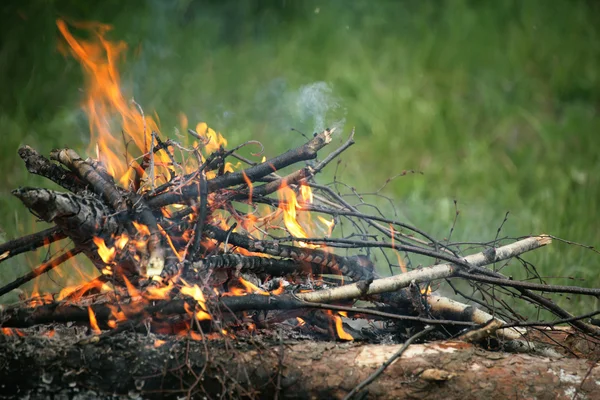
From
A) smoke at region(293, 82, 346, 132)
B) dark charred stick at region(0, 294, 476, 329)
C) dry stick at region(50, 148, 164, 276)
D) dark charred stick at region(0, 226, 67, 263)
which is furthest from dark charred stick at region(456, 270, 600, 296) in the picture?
smoke at region(293, 82, 346, 132)

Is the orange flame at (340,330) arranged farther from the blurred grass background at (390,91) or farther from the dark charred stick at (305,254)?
the blurred grass background at (390,91)

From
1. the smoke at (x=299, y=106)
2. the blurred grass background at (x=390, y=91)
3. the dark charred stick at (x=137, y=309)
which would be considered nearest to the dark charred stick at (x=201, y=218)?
the dark charred stick at (x=137, y=309)

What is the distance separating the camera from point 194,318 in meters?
2.08

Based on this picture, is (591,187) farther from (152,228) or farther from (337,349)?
(152,228)

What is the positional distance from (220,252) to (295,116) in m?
2.35

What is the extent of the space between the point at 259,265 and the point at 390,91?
307cm

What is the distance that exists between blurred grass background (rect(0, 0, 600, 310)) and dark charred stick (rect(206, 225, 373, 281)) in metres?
1.82

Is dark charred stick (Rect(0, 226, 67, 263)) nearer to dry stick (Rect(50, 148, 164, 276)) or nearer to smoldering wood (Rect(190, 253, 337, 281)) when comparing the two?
dry stick (Rect(50, 148, 164, 276))

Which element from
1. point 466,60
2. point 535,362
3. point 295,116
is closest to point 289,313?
point 535,362

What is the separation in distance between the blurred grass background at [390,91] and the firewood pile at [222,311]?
71.7 inches

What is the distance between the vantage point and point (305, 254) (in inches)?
105

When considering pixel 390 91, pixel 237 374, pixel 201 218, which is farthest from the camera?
pixel 390 91

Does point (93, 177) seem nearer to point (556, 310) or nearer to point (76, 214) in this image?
point (76, 214)

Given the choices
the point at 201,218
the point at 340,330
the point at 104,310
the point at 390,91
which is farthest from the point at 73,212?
the point at 390,91
